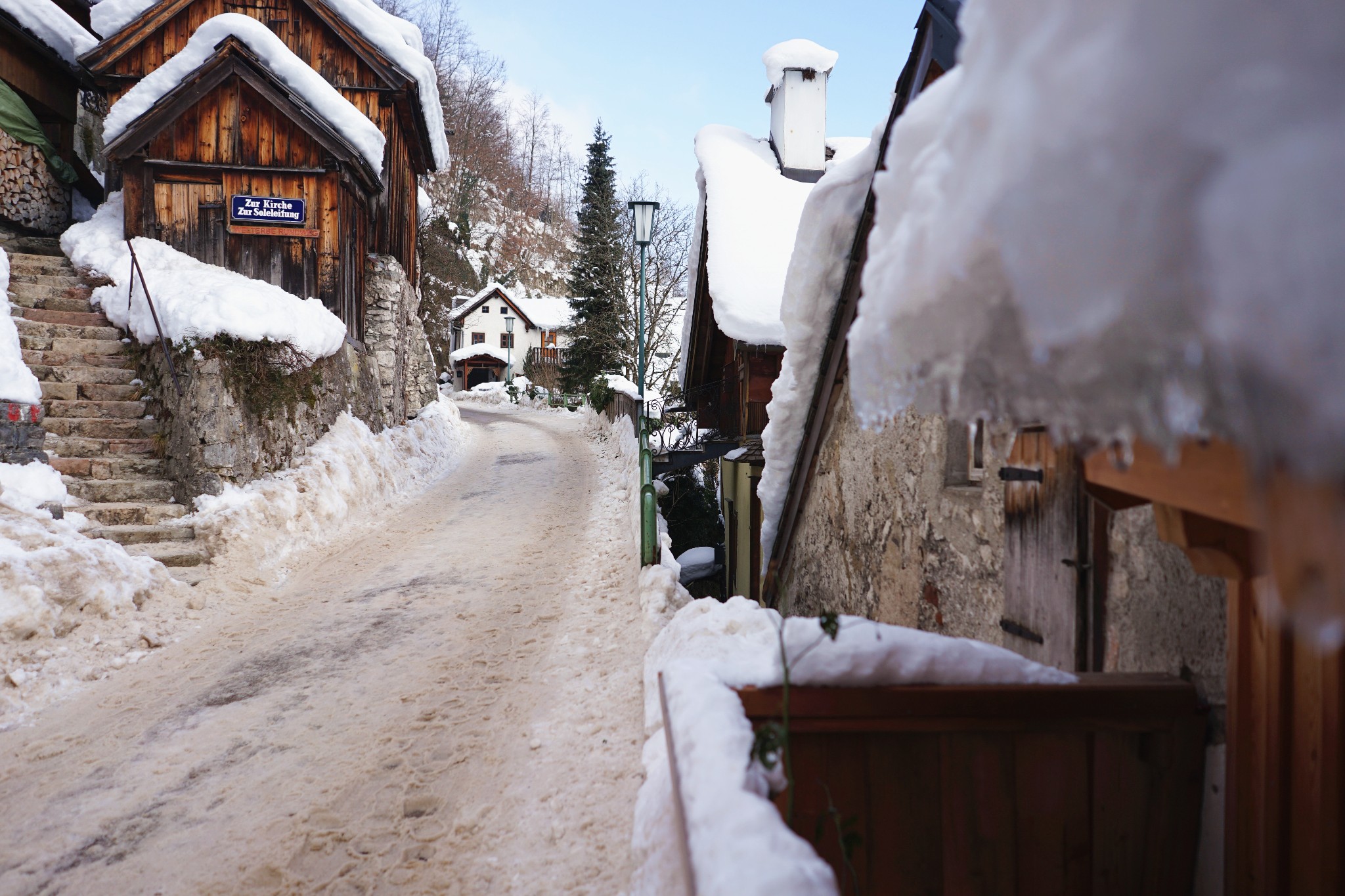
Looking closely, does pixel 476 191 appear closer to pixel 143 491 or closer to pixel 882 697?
pixel 143 491

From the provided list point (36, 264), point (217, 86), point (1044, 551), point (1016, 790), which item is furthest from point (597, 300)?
point (1016, 790)

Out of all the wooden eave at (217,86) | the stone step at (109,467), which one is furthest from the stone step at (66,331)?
the wooden eave at (217,86)

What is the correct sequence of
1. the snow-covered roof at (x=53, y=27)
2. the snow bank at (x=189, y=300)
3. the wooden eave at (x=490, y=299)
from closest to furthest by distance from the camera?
the snow bank at (x=189, y=300), the snow-covered roof at (x=53, y=27), the wooden eave at (x=490, y=299)

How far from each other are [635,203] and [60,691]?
8696mm

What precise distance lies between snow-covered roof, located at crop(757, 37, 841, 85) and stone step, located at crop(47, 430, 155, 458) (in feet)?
41.7

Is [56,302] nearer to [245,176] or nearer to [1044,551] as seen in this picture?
[245,176]

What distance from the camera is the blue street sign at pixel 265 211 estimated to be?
427 inches

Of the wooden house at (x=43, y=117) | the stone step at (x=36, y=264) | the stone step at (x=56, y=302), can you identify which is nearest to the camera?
the stone step at (x=56, y=302)

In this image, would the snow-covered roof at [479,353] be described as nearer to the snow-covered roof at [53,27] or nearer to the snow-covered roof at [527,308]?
the snow-covered roof at [527,308]

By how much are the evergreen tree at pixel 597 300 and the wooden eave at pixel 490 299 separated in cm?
2017

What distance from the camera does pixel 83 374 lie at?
27.0 ft

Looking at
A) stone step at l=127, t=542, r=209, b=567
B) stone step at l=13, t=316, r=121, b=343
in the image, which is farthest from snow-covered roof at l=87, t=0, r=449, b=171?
stone step at l=127, t=542, r=209, b=567

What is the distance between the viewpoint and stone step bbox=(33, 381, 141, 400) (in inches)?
308

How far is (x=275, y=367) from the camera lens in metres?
8.76
